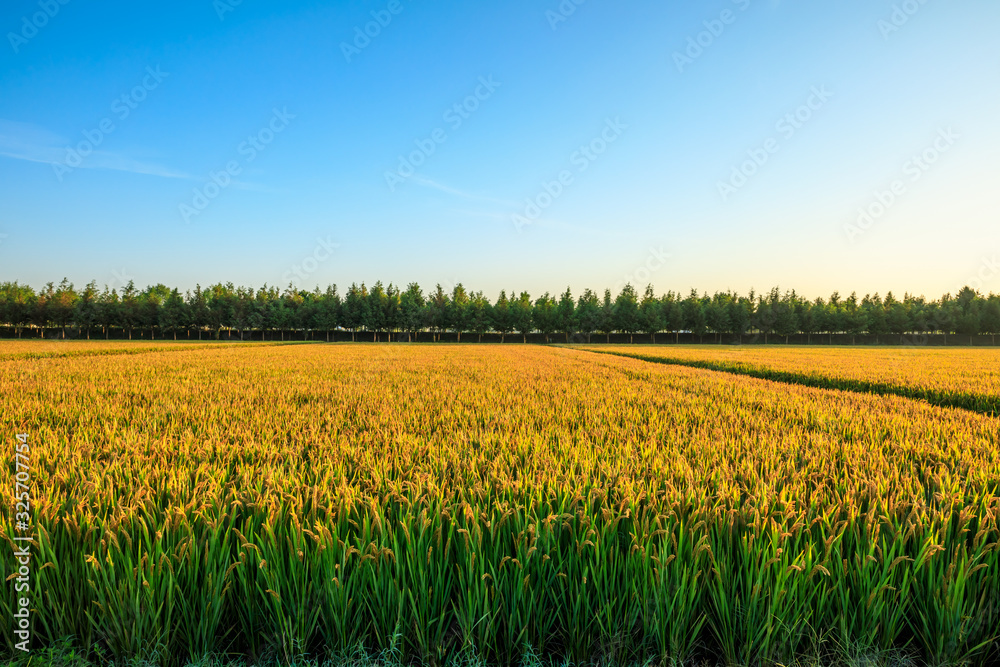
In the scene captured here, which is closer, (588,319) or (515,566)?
(515,566)

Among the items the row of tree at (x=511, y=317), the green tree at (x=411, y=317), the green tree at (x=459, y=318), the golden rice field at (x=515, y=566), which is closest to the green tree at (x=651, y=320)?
the row of tree at (x=511, y=317)

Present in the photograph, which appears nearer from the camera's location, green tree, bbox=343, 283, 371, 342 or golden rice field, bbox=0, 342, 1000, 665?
golden rice field, bbox=0, 342, 1000, 665

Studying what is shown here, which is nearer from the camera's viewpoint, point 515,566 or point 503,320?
point 515,566

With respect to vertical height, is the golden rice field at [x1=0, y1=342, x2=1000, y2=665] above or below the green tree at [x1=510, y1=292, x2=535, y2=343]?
below

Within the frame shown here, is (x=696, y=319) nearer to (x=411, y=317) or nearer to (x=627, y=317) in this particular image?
(x=627, y=317)

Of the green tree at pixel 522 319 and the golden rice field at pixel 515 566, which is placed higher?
the green tree at pixel 522 319

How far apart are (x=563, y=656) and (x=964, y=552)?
6.81 ft

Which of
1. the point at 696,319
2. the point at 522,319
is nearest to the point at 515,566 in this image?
the point at 522,319

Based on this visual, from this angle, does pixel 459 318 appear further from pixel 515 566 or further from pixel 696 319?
pixel 515 566

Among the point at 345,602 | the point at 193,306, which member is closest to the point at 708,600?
the point at 345,602

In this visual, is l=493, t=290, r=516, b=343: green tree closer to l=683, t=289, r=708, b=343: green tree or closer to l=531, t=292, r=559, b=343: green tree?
l=531, t=292, r=559, b=343: green tree

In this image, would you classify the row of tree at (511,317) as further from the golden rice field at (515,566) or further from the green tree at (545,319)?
the golden rice field at (515,566)

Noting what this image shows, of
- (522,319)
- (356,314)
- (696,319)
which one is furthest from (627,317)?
(356,314)

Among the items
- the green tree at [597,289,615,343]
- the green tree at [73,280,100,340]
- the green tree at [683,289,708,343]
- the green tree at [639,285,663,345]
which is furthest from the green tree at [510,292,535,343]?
the green tree at [73,280,100,340]
